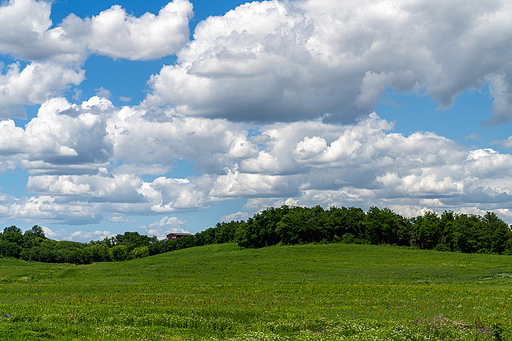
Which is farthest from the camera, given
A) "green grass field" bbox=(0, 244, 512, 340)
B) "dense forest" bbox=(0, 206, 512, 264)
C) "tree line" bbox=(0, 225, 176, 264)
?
"tree line" bbox=(0, 225, 176, 264)

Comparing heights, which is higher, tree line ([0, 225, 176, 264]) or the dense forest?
the dense forest

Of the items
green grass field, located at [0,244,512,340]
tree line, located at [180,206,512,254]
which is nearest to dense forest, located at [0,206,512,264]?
tree line, located at [180,206,512,254]

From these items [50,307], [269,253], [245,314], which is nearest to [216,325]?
[245,314]

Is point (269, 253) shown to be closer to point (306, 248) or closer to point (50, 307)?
point (306, 248)

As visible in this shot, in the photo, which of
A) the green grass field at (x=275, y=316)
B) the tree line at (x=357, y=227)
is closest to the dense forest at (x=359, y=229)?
the tree line at (x=357, y=227)

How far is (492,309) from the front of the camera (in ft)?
91.6

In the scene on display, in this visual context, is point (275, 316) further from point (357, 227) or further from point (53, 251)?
point (53, 251)

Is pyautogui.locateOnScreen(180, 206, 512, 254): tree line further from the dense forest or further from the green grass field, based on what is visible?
the green grass field

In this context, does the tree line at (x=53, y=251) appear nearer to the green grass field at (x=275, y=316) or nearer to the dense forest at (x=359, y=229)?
the dense forest at (x=359, y=229)

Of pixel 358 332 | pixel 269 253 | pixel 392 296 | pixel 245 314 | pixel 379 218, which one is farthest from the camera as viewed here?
pixel 379 218

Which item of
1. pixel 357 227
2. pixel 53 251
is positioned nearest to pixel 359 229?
pixel 357 227

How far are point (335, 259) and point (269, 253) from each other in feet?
72.3

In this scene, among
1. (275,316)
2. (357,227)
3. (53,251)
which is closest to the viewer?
(275,316)

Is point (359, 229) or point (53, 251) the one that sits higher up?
point (359, 229)
